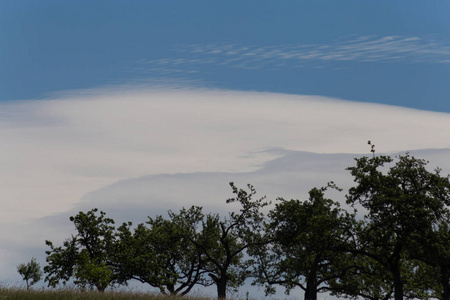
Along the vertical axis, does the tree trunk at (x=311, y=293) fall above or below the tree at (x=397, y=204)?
below

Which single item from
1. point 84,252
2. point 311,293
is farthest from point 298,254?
point 84,252

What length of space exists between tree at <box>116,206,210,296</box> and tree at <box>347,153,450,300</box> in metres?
18.0

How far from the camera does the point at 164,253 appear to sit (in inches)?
2248

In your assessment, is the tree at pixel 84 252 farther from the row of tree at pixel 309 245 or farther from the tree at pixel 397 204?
the tree at pixel 397 204

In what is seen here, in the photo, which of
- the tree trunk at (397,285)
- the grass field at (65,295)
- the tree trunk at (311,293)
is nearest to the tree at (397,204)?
the tree trunk at (397,285)

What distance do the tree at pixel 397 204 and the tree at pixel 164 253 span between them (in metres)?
18.0

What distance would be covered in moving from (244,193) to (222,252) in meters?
8.74

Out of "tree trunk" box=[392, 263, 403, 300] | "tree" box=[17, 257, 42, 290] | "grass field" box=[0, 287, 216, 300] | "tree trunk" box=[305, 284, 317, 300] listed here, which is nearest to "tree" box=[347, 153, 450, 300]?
"tree trunk" box=[392, 263, 403, 300]

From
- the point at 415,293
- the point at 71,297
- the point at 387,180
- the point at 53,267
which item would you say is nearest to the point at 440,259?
the point at 387,180

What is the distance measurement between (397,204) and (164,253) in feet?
90.8

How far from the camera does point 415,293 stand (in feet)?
190

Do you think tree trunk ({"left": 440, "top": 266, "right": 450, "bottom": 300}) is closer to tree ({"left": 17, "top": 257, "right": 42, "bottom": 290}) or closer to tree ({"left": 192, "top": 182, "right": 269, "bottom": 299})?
tree ({"left": 192, "top": 182, "right": 269, "bottom": 299})

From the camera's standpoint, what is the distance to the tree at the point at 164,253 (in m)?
52.6

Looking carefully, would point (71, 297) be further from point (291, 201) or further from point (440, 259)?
point (291, 201)
